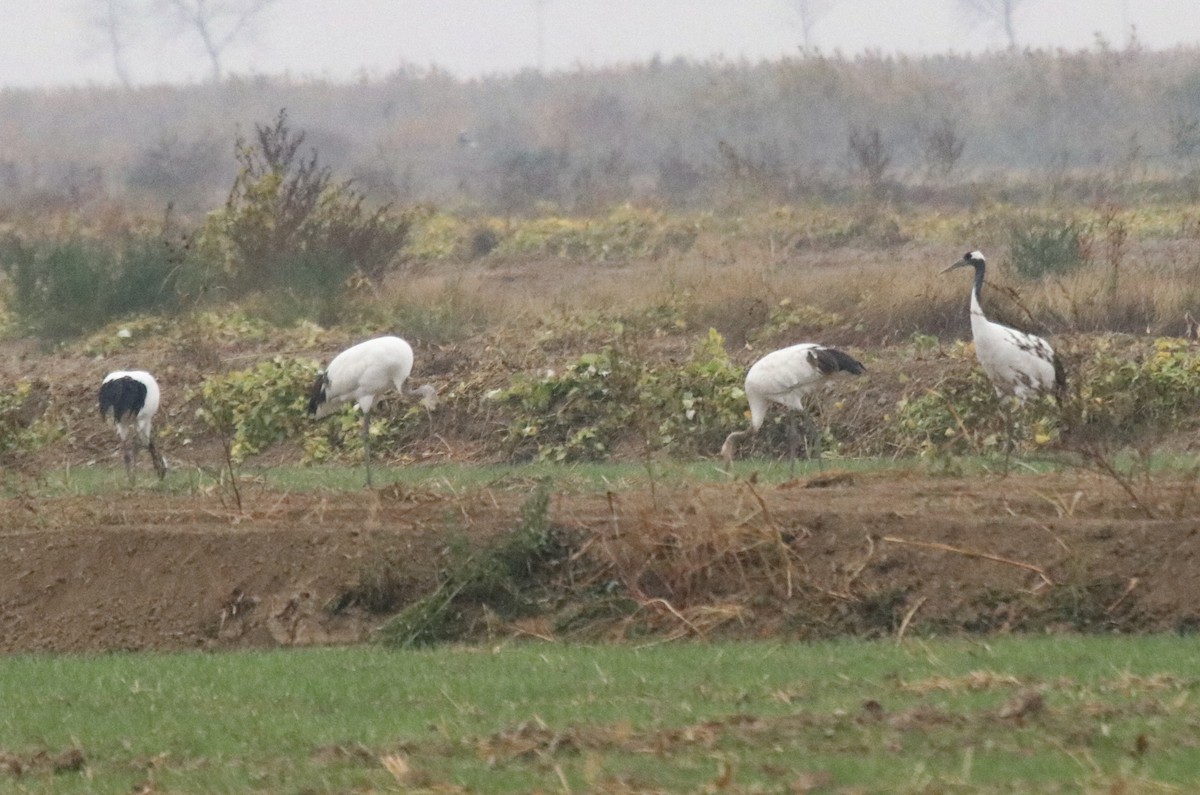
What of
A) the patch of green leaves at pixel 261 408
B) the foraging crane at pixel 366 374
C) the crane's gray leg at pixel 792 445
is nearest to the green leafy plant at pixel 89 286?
the patch of green leaves at pixel 261 408

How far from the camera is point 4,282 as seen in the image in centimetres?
3397

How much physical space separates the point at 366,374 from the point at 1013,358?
5.84m

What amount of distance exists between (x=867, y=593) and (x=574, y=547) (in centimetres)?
193

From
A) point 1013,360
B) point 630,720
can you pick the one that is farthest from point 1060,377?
point 630,720

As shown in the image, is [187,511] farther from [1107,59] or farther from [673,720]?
[1107,59]

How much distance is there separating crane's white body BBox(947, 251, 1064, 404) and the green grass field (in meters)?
6.82

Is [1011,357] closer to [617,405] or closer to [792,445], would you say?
[792,445]

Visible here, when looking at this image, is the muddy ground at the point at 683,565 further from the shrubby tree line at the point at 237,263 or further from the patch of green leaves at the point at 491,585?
the shrubby tree line at the point at 237,263

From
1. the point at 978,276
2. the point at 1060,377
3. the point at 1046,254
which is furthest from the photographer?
the point at 1046,254

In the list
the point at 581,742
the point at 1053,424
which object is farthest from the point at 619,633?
the point at 1053,424

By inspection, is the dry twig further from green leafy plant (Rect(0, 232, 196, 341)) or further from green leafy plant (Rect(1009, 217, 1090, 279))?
green leafy plant (Rect(0, 232, 196, 341))

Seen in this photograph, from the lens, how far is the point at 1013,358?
58.0 feet

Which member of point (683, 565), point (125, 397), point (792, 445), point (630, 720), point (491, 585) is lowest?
point (792, 445)

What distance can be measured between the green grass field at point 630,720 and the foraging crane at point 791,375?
22.8ft
